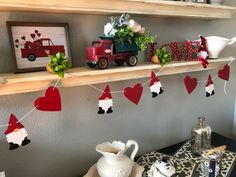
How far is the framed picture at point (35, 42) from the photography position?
2.78 ft

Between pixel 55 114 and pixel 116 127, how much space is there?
1.21ft

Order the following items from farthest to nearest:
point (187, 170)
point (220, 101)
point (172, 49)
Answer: point (220, 101) < point (172, 49) < point (187, 170)

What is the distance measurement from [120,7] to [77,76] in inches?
13.6

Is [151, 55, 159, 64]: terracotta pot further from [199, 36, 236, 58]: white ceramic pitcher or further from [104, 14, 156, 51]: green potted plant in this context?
[199, 36, 236, 58]: white ceramic pitcher

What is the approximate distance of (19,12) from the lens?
0.88 metres

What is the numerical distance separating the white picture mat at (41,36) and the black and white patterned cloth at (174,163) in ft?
2.36

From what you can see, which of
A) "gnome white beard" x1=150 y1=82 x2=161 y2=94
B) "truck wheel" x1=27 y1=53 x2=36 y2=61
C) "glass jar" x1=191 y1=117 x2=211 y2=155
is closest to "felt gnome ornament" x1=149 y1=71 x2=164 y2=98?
"gnome white beard" x1=150 y1=82 x2=161 y2=94

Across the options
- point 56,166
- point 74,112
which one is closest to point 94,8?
point 74,112

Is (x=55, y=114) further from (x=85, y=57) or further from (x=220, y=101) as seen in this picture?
(x=220, y=101)

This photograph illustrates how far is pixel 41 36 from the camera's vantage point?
0.90 metres

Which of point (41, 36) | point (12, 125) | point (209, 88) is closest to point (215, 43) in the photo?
point (209, 88)

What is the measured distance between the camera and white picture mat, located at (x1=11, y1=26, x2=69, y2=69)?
85cm

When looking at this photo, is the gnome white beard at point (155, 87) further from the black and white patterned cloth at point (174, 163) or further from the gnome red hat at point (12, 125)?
the gnome red hat at point (12, 125)

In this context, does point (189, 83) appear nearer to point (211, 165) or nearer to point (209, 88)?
point (209, 88)
